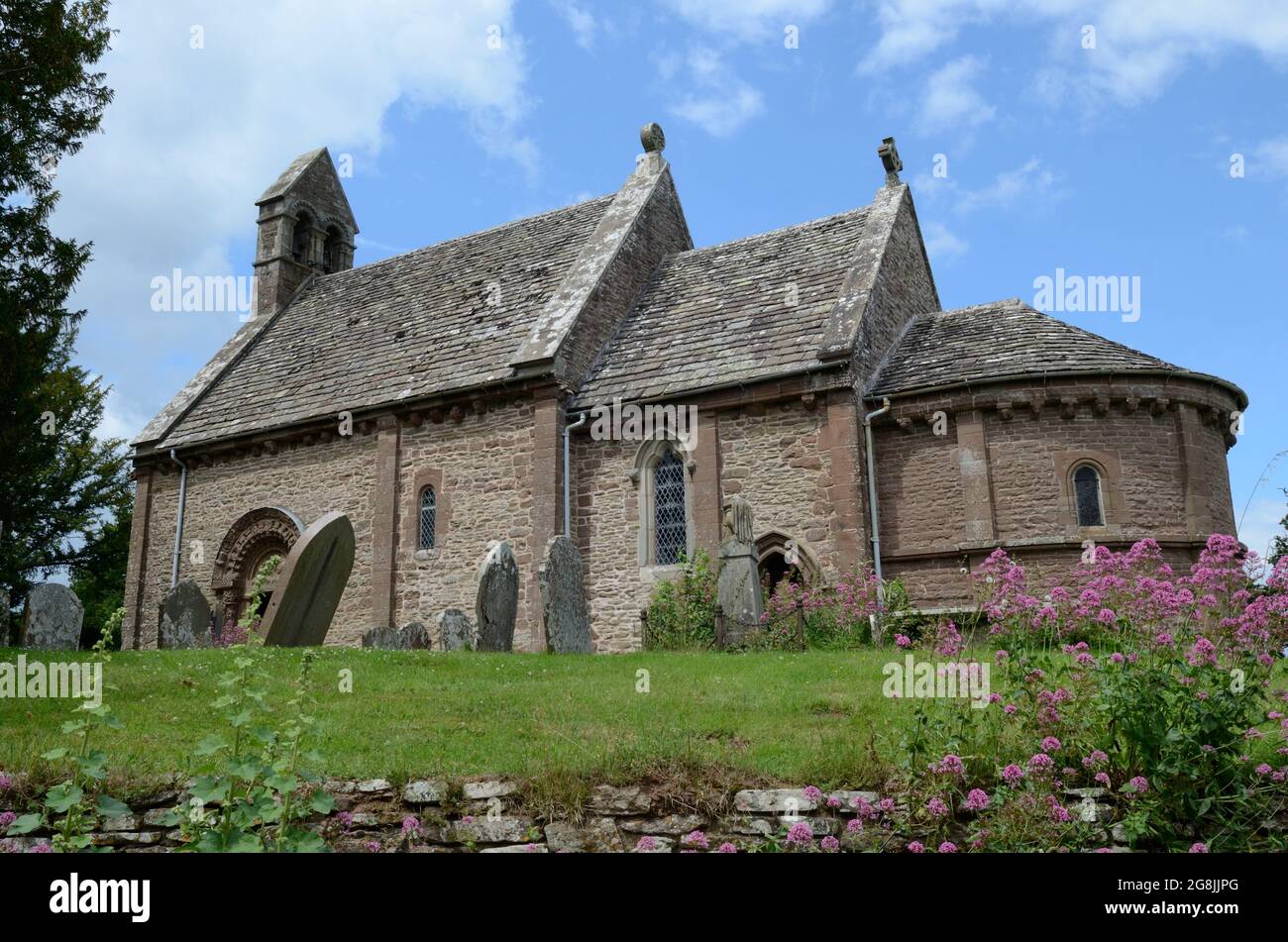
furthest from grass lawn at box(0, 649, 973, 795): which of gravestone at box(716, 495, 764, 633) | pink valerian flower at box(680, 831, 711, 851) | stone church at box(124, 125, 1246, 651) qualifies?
stone church at box(124, 125, 1246, 651)

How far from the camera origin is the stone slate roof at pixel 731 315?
1791cm

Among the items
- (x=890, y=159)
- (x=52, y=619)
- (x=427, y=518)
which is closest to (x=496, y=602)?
(x=52, y=619)

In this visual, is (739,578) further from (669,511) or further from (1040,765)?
(1040,765)

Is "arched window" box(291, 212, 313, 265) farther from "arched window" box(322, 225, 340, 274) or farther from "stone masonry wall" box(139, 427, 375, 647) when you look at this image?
"stone masonry wall" box(139, 427, 375, 647)

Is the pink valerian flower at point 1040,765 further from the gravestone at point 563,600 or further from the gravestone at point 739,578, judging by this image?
the gravestone at point 563,600

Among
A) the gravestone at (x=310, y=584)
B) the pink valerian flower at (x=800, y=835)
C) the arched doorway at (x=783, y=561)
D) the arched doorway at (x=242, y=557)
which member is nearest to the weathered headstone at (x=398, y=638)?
the gravestone at (x=310, y=584)

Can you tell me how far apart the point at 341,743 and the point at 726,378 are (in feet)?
37.4

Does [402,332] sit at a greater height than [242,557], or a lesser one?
greater

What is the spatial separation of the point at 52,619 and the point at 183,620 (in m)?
2.51

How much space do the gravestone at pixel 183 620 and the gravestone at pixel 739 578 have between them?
8.02 m

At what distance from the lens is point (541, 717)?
832 cm
